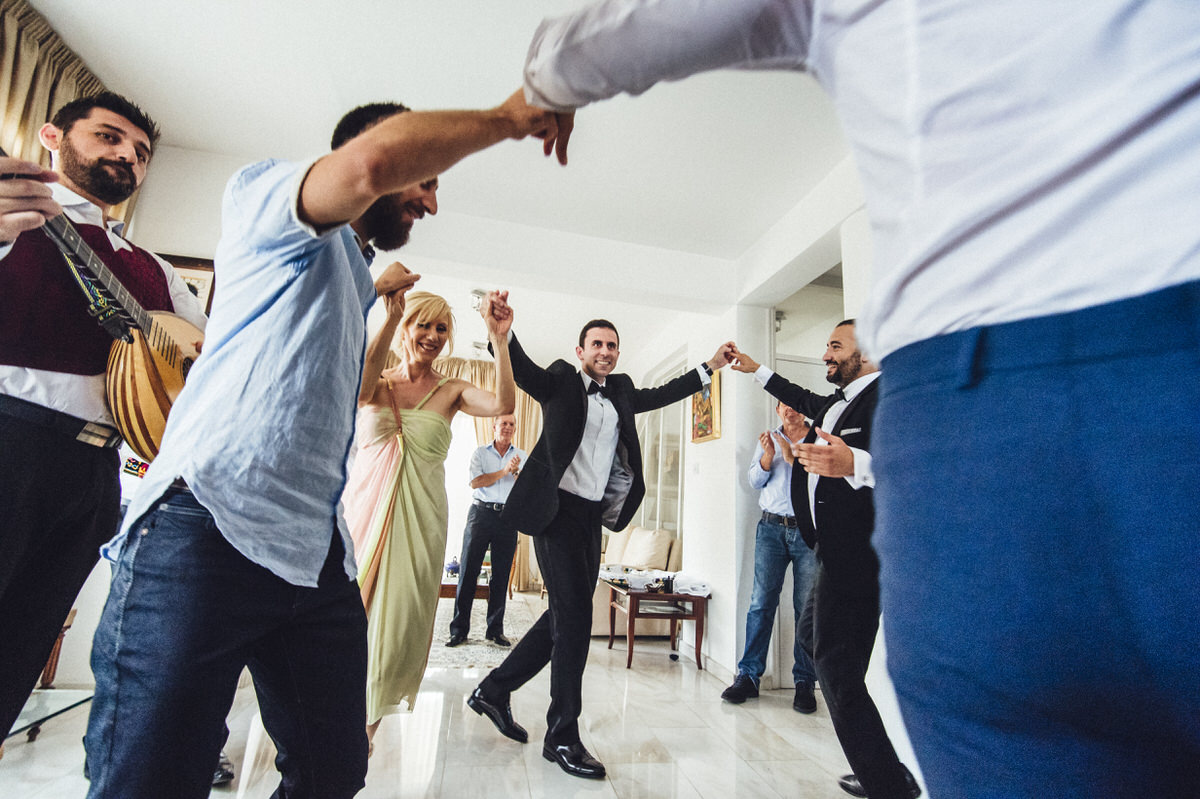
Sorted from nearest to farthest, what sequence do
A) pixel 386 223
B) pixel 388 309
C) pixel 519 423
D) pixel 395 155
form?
pixel 395 155, pixel 386 223, pixel 388 309, pixel 519 423

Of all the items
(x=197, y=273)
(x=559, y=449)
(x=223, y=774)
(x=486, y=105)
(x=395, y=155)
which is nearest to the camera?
(x=395, y=155)

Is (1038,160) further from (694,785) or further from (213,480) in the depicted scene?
(694,785)

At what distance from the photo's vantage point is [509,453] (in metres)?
5.39

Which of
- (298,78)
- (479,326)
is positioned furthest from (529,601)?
(298,78)

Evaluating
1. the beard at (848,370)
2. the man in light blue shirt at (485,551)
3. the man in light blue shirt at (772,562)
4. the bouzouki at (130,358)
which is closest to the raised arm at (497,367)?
the bouzouki at (130,358)

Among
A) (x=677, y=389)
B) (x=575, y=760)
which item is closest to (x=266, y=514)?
(x=575, y=760)

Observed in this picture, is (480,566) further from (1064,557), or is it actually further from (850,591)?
(1064,557)

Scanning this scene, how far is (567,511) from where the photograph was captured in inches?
91.3

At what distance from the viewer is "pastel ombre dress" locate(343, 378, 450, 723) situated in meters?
1.93

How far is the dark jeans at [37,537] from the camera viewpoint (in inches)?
43.3

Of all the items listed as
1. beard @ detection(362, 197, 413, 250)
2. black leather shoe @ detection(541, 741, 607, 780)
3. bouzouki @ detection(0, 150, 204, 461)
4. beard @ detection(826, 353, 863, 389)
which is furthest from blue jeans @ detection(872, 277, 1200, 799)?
beard @ detection(826, 353, 863, 389)

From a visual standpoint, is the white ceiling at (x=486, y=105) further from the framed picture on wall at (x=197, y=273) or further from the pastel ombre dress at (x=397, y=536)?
the pastel ombre dress at (x=397, y=536)

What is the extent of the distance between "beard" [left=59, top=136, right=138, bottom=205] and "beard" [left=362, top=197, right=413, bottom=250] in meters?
0.84

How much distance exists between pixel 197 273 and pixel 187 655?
3.35 m
